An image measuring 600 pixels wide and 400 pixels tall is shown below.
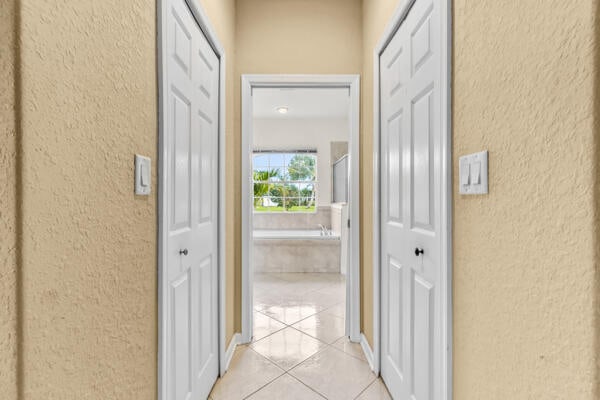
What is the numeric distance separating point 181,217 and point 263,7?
5.55ft

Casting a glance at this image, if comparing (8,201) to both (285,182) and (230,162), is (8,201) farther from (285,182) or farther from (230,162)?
(285,182)

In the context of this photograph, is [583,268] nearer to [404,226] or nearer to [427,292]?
[427,292]

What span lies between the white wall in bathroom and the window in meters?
0.14

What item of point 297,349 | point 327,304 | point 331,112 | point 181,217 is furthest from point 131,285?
point 331,112

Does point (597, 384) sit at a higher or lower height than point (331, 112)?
lower

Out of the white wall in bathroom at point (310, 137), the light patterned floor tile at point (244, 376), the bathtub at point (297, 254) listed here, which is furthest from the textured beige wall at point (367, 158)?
the white wall in bathroom at point (310, 137)

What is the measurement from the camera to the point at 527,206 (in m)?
0.67

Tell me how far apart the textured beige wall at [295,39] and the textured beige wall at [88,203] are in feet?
3.82

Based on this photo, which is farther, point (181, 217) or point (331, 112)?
point (331, 112)

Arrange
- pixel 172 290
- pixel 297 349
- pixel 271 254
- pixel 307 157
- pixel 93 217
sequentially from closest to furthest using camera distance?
pixel 93 217, pixel 172 290, pixel 297 349, pixel 271 254, pixel 307 157

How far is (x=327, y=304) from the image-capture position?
2.88 m

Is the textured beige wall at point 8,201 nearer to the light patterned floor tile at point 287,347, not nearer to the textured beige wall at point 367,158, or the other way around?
the light patterned floor tile at point 287,347

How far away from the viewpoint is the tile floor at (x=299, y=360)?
160 cm

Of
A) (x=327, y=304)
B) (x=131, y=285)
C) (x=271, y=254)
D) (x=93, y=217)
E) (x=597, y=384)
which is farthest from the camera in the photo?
(x=271, y=254)
